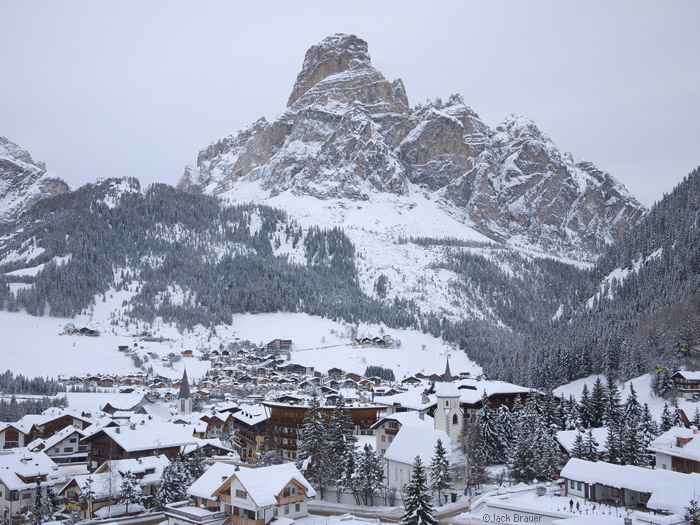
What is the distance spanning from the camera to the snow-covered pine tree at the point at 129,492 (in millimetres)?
53625

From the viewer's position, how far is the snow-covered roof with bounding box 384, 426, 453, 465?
56750mm

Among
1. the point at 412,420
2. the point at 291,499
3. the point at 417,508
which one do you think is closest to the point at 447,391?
the point at 412,420

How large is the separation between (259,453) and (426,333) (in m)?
114

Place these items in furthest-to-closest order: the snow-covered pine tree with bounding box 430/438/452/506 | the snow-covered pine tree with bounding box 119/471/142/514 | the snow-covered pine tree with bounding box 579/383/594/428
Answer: the snow-covered pine tree with bounding box 579/383/594/428
the snow-covered pine tree with bounding box 119/471/142/514
the snow-covered pine tree with bounding box 430/438/452/506

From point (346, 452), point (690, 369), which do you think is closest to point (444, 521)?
point (346, 452)

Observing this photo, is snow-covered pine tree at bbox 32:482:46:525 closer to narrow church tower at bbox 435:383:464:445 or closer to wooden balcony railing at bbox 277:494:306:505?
wooden balcony railing at bbox 277:494:306:505

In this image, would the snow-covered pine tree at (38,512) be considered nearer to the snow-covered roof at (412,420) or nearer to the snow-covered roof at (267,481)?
the snow-covered roof at (267,481)

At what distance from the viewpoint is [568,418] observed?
65.8 metres

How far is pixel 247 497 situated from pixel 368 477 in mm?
11961

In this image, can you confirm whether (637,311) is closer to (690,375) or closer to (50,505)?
(690,375)

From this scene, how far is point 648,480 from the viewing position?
143 ft

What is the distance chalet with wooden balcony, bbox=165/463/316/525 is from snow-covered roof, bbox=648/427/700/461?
2612 centimetres

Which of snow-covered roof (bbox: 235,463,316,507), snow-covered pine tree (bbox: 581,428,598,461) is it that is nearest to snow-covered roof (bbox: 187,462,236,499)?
snow-covered roof (bbox: 235,463,316,507)

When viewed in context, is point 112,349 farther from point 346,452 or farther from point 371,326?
point 346,452
